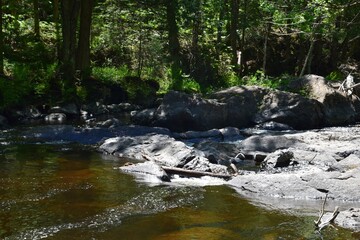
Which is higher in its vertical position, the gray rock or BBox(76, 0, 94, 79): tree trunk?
BBox(76, 0, 94, 79): tree trunk

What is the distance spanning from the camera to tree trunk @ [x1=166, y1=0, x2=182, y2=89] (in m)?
21.6

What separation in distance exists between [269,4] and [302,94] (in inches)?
201

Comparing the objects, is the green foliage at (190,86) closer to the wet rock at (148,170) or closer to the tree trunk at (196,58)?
the tree trunk at (196,58)

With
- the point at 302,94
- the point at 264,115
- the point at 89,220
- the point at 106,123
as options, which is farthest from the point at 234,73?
the point at 89,220

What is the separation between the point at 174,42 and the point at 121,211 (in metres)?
16.8

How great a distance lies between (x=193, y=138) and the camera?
13570 millimetres

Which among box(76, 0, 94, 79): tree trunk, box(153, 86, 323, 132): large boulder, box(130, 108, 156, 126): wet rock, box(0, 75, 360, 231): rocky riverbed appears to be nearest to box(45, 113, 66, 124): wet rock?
box(0, 75, 360, 231): rocky riverbed

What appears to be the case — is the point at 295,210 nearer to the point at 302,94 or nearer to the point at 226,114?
the point at 226,114

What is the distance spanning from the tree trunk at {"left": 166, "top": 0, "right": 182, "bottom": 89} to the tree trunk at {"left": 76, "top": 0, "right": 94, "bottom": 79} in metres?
3.50

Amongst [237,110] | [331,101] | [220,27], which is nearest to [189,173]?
[237,110]

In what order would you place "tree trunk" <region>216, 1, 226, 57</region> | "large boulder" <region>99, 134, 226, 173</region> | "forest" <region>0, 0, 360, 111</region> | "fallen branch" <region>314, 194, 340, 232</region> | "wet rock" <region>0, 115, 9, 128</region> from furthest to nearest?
"tree trunk" <region>216, 1, 226, 57</region>, "forest" <region>0, 0, 360, 111</region>, "wet rock" <region>0, 115, 9, 128</region>, "large boulder" <region>99, 134, 226, 173</region>, "fallen branch" <region>314, 194, 340, 232</region>

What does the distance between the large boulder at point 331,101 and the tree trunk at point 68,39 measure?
8.93 m

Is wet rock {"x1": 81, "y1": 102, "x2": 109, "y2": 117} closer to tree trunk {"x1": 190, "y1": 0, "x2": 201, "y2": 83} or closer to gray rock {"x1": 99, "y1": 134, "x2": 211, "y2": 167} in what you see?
gray rock {"x1": 99, "y1": 134, "x2": 211, "y2": 167}

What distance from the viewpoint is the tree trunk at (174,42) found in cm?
2156
